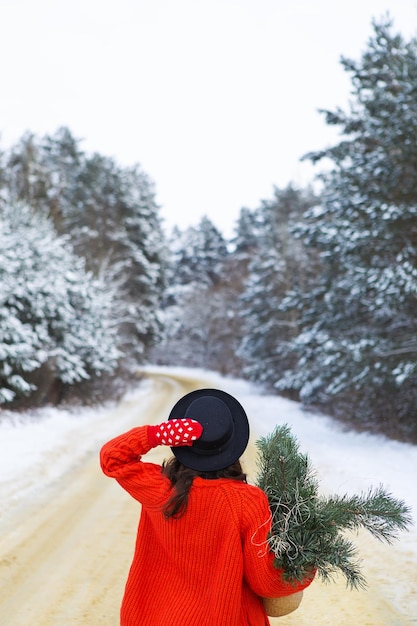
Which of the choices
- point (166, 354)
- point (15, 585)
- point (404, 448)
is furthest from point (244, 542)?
point (166, 354)

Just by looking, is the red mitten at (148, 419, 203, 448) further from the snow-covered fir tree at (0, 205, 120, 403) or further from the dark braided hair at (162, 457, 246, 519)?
the snow-covered fir tree at (0, 205, 120, 403)

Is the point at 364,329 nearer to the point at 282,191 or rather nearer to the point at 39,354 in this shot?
the point at 39,354

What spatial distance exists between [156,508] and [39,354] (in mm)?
11395

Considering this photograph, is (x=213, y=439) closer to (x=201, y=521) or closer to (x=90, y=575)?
(x=201, y=521)

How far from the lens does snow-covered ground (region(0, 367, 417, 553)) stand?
266 inches

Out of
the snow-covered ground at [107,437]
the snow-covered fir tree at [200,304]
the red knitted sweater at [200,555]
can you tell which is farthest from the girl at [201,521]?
the snow-covered fir tree at [200,304]

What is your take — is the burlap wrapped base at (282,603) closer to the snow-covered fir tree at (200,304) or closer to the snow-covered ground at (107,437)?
the snow-covered ground at (107,437)

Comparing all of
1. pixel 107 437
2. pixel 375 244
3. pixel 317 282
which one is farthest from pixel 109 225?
pixel 375 244

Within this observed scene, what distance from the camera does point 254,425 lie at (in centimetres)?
1336

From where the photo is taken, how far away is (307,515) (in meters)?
1.73

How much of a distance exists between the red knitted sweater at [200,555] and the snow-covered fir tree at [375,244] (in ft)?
24.3

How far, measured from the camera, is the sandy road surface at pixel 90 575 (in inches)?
142

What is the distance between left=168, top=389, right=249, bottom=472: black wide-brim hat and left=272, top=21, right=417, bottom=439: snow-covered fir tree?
7422 millimetres

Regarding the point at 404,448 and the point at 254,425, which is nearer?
the point at 404,448
